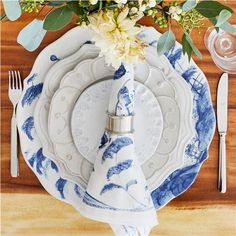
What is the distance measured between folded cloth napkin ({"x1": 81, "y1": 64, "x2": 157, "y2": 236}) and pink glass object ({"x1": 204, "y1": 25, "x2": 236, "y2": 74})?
214 millimetres

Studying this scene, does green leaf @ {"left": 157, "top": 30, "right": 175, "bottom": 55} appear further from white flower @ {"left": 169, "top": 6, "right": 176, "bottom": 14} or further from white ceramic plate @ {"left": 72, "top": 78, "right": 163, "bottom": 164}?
white ceramic plate @ {"left": 72, "top": 78, "right": 163, "bottom": 164}

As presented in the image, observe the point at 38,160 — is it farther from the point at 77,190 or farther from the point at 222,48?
the point at 222,48

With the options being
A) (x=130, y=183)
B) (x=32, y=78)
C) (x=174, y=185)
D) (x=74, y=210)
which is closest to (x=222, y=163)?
(x=174, y=185)

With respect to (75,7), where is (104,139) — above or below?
below

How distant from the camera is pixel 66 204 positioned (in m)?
0.97

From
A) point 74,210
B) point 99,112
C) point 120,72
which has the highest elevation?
point 120,72

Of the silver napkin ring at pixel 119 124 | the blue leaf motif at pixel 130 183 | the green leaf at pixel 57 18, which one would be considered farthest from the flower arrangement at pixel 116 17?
the blue leaf motif at pixel 130 183

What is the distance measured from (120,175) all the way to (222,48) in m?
0.35

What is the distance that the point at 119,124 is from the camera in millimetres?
846

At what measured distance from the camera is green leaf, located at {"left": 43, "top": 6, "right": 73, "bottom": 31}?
0.73 meters

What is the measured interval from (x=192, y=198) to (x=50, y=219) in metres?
0.31

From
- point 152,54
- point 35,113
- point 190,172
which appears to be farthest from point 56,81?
point 190,172

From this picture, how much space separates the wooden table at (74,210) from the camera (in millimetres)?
958

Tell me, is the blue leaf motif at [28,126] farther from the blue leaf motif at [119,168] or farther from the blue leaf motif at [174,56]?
the blue leaf motif at [174,56]
